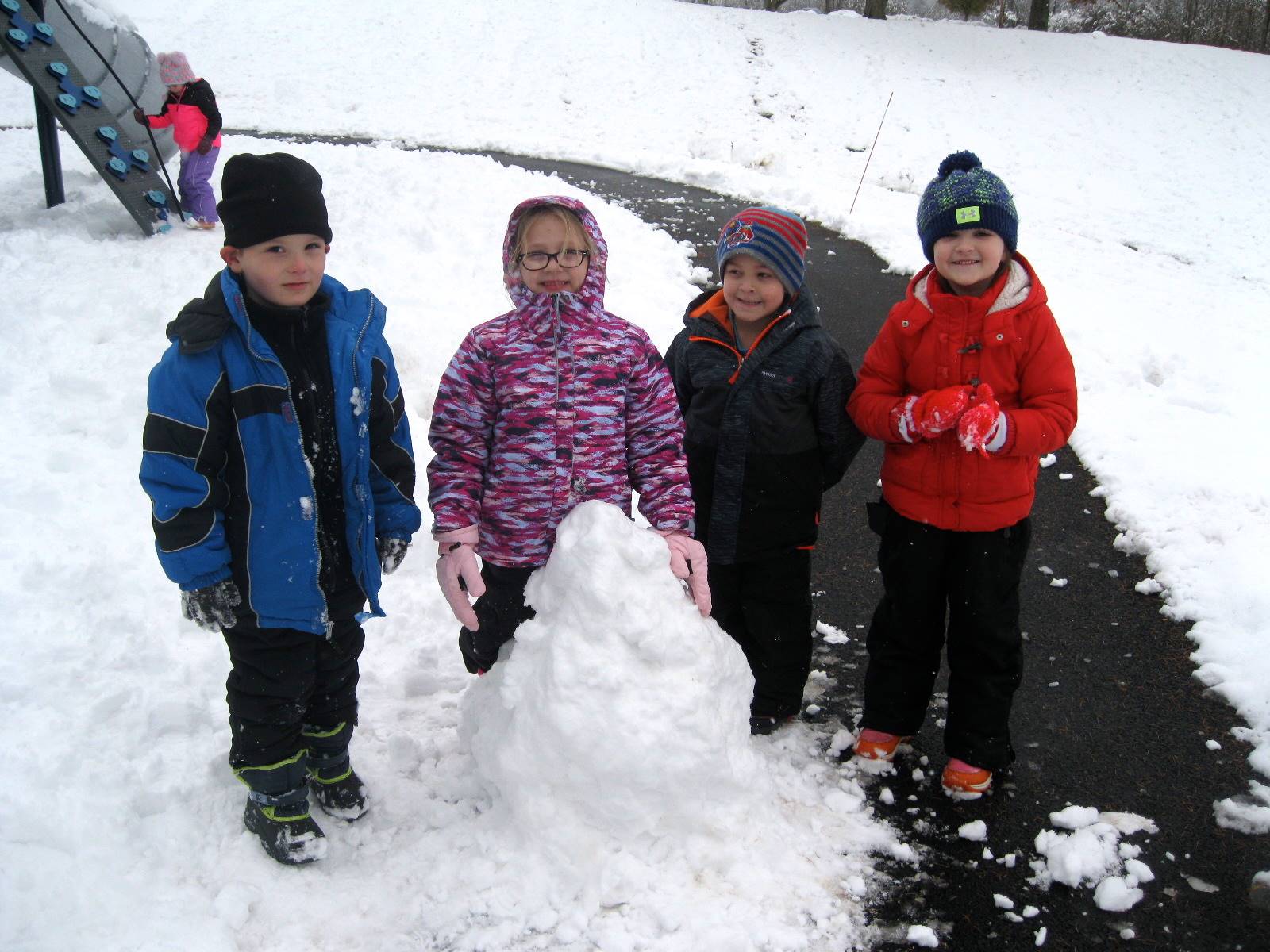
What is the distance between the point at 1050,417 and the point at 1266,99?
1110 inches

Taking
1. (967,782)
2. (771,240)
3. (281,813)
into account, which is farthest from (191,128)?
(967,782)

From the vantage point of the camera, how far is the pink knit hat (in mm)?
8117

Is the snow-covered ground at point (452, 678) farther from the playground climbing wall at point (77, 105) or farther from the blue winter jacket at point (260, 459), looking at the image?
the blue winter jacket at point (260, 459)

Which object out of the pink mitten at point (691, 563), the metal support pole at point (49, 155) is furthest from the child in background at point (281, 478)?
the metal support pole at point (49, 155)

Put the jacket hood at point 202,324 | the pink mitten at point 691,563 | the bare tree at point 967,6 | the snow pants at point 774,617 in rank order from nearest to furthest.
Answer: the jacket hood at point 202,324
the pink mitten at point 691,563
the snow pants at point 774,617
the bare tree at point 967,6

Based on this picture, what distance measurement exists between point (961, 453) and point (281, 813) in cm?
237

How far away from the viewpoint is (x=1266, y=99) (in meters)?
24.0

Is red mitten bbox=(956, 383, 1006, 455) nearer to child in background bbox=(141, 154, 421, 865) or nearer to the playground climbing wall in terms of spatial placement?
child in background bbox=(141, 154, 421, 865)

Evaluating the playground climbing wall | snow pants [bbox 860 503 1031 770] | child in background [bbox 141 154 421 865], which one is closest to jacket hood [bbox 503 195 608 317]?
child in background [bbox 141 154 421 865]

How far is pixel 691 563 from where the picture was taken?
2773 mm

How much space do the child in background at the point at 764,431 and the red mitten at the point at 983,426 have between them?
49 cm

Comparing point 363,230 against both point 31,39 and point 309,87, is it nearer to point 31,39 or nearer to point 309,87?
point 31,39

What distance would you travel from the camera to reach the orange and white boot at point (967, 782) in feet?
9.99

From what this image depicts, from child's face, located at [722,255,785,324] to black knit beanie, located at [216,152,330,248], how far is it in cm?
136
